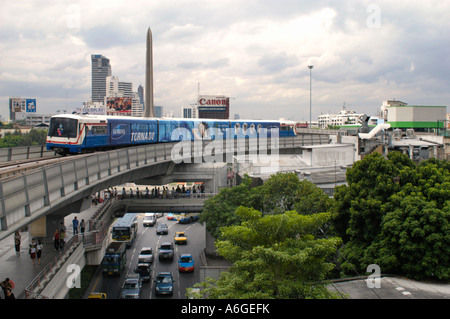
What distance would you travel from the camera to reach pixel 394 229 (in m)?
17.0

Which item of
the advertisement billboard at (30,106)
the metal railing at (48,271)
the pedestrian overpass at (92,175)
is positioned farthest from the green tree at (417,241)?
the advertisement billboard at (30,106)

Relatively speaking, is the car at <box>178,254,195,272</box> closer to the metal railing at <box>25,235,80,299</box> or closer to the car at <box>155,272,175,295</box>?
the car at <box>155,272,175,295</box>

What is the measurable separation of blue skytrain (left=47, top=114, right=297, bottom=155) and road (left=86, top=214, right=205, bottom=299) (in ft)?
32.8

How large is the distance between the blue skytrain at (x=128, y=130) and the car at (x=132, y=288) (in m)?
9.36

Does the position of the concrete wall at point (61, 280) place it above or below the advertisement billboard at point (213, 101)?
below

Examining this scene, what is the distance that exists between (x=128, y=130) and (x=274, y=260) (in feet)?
74.5

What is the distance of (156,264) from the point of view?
36.2 metres

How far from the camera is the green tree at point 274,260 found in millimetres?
11266

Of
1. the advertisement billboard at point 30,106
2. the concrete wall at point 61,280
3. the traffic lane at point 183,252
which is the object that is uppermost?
the advertisement billboard at point 30,106

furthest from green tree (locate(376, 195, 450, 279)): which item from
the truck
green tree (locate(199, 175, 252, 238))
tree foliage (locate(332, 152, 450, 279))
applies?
the truck

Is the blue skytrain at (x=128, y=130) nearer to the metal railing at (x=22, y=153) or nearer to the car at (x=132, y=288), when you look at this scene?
the metal railing at (x=22, y=153)

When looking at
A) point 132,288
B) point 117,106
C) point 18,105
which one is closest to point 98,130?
point 132,288

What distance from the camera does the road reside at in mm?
28828

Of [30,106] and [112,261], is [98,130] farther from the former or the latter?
[30,106]
